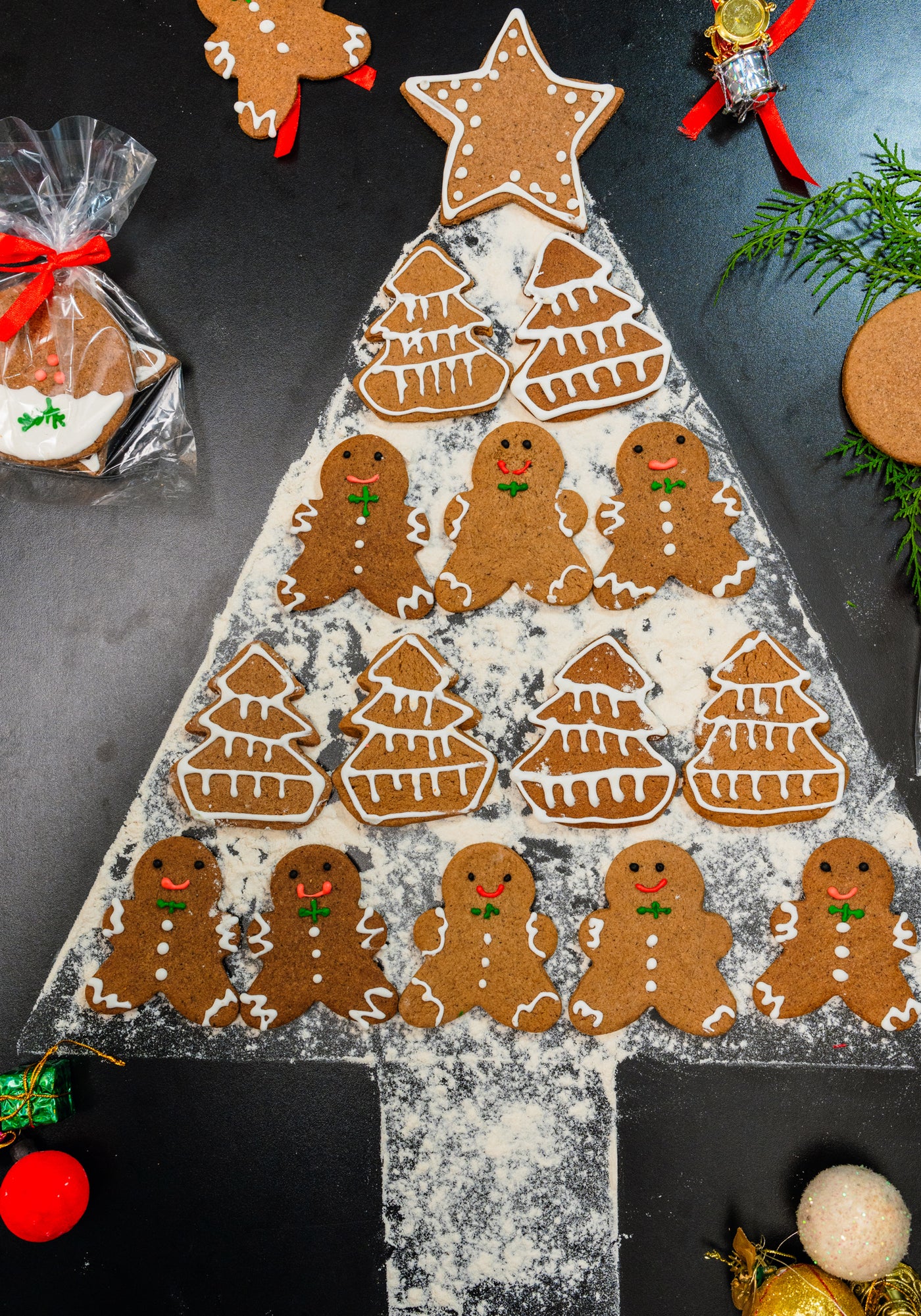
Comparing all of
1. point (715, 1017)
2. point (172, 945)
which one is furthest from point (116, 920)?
point (715, 1017)

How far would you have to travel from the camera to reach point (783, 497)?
147 centimetres

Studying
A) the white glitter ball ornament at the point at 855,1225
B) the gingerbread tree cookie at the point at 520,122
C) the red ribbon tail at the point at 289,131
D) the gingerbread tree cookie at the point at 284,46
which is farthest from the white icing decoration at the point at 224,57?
the white glitter ball ornament at the point at 855,1225

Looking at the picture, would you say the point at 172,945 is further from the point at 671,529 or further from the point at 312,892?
the point at 671,529

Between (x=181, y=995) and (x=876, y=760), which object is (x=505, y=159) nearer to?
(x=876, y=760)

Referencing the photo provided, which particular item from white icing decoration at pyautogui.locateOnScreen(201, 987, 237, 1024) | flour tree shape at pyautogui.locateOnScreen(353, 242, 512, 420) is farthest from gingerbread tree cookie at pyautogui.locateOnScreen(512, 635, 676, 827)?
white icing decoration at pyautogui.locateOnScreen(201, 987, 237, 1024)

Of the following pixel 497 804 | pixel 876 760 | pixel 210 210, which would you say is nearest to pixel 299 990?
pixel 497 804

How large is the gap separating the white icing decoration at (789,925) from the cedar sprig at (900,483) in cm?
60

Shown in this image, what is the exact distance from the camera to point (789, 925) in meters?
1.41

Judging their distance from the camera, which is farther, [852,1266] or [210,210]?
[210,210]

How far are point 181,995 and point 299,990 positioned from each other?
214mm

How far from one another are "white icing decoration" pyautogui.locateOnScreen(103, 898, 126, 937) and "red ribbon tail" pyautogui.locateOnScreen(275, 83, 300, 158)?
1417 millimetres

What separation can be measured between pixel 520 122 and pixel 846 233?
0.64 metres

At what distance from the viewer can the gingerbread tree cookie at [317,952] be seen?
1417 mm

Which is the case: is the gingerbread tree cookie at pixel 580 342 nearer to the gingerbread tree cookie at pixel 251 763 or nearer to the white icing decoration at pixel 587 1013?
the gingerbread tree cookie at pixel 251 763
